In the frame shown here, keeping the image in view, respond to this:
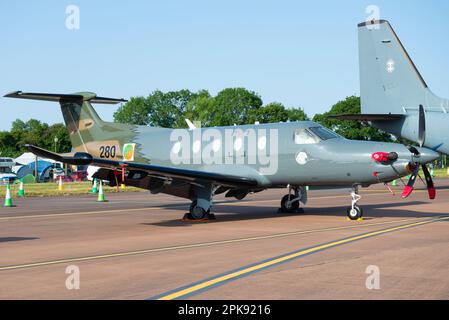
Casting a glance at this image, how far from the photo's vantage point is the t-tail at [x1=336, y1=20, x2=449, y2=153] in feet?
109

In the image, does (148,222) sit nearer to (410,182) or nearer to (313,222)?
(313,222)

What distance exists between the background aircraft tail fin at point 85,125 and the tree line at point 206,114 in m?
45.3

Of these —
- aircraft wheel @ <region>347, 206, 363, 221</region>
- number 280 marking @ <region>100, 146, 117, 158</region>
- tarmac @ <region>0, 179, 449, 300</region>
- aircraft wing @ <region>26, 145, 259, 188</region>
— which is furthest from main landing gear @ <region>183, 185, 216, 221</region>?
number 280 marking @ <region>100, 146, 117, 158</region>

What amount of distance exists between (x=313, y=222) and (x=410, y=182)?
10.5 feet

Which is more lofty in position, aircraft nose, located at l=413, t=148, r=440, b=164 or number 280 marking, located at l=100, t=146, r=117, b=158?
number 280 marking, located at l=100, t=146, r=117, b=158

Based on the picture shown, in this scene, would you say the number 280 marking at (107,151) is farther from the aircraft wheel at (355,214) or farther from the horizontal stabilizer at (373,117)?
the horizontal stabilizer at (373,117)

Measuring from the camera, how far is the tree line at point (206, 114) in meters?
96.4

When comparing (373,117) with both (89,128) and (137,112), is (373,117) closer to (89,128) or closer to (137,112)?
(89,128)

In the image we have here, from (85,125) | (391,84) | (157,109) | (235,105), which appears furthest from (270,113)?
(85,125)

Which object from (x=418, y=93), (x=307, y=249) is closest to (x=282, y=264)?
(x=307, y=249)

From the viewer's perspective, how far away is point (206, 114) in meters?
107

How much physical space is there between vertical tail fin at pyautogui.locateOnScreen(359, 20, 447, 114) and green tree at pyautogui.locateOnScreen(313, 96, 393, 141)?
3904cm

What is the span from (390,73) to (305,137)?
16814 millimetres

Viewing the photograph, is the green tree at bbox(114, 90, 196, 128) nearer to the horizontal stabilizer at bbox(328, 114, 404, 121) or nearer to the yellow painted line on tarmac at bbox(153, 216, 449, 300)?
the horizontal stabilizer at bbox(328, 114, 404, 121)
